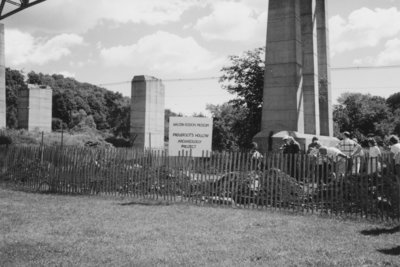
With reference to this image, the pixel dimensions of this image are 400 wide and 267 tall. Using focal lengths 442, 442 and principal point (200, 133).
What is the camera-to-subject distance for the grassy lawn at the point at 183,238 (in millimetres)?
5930

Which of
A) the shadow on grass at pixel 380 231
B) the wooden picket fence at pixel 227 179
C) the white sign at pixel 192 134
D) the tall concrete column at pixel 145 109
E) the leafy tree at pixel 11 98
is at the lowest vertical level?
the shadow on grass at pixel 380 231

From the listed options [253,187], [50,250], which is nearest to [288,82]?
[253,187]

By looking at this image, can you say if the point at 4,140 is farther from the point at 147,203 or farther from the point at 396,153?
the point at 396,153

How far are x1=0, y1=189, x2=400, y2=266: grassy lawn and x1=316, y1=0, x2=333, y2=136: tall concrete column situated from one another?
13.2m

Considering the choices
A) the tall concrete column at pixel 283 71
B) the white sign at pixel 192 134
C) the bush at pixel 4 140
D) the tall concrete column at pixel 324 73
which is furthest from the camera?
the bush at pixel 4 140

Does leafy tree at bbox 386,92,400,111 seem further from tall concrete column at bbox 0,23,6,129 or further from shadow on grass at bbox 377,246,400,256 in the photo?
shadow on grass at bbox 377,246,400,256

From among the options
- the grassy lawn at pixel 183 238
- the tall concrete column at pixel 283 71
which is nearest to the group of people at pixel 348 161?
the grassy lawn at pixel 183 238

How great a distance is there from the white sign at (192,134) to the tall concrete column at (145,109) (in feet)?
54.6

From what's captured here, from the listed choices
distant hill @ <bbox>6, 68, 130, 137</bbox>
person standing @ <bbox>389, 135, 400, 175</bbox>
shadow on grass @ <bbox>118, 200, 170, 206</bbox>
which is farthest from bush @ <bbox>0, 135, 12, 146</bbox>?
distant hill @ <bbox>6, 68, 130, 137</bbox>

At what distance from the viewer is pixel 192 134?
11523mm

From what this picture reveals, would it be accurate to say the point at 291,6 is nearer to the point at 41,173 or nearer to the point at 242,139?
the point at 242,139

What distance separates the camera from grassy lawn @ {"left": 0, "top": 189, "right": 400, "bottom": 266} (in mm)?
5930

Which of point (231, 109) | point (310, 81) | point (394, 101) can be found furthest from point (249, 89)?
point (394, 101)

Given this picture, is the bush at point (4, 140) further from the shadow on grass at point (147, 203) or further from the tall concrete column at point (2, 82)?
the shadow on grass at point (147, 203)
